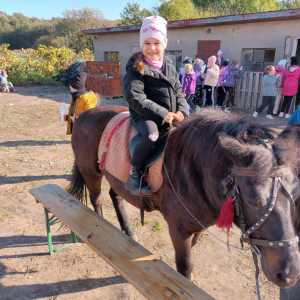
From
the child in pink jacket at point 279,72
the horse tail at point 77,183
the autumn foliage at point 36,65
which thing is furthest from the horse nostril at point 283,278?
the autumn foliage at point 36,65

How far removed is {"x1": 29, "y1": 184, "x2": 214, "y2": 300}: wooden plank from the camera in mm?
1814

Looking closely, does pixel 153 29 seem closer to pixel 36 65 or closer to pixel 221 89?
pixel 221 89

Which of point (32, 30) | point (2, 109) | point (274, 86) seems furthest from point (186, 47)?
point (32, 30)

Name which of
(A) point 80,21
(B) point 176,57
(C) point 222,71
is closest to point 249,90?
(C) point 222,71

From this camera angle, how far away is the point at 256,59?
405 inches

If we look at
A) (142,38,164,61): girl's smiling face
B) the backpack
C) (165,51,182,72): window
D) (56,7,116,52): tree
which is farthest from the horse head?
(56,7,116,52): tree

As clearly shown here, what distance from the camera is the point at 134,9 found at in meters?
34.6

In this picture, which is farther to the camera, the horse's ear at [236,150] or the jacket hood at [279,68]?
the jacket hood at [279,68]

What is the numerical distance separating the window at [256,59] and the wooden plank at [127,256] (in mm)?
9866

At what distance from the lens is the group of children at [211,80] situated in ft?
30.1

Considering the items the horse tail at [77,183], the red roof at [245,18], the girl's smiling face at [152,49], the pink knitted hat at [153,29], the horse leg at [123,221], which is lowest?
the horse leg at [123,221]

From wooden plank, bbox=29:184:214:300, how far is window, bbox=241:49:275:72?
32.4 ft

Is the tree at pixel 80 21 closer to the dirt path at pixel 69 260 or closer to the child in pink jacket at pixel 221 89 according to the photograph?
the child in pink jacket at pixel 221 89

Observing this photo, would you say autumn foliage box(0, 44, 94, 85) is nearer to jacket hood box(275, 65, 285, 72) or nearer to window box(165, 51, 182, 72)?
window box(165, 51, 182, 72)
